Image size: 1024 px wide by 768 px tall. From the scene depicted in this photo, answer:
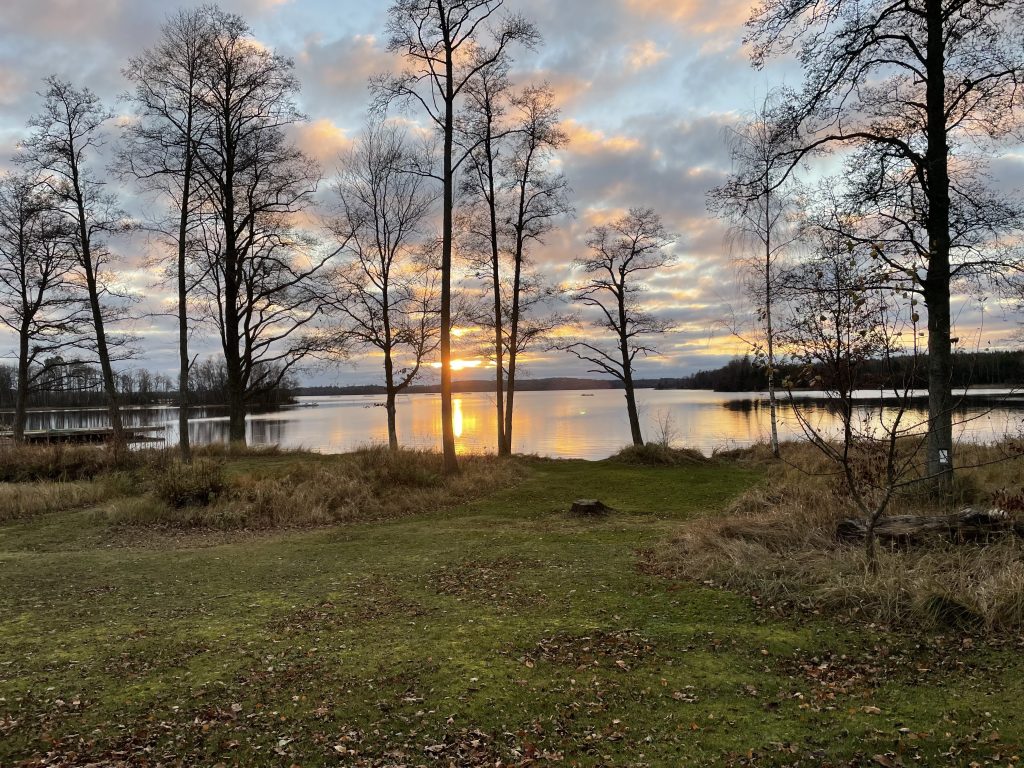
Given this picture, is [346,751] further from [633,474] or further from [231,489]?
[633,474]

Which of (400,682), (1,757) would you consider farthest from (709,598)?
(1,757)

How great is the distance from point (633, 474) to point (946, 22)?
10965mm

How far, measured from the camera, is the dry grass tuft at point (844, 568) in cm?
468

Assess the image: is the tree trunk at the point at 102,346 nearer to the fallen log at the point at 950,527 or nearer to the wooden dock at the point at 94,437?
the wooden dock at the point at 94,437

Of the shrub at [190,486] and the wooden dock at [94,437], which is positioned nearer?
the shrub at [190,486]

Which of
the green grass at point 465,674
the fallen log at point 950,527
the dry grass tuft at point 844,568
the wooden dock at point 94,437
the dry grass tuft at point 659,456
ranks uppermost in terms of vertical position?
the wooden dock at point 94,437

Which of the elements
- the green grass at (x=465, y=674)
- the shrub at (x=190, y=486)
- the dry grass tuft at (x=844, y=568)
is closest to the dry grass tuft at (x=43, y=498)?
the shrub at (x=190, y=486)

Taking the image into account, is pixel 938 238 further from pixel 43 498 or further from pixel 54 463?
pixel 54 463

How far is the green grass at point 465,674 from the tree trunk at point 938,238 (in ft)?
14.0

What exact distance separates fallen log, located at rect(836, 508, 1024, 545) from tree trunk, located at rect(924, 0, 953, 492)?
4.87ft

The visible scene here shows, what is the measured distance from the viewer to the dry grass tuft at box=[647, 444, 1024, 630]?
15.4ft

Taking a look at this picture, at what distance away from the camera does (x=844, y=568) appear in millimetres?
5637

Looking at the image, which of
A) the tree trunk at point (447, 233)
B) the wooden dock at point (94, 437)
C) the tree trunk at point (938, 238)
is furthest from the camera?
the wooden dock at point (94, 437)

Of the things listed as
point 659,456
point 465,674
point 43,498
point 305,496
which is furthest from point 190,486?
point 659,456
